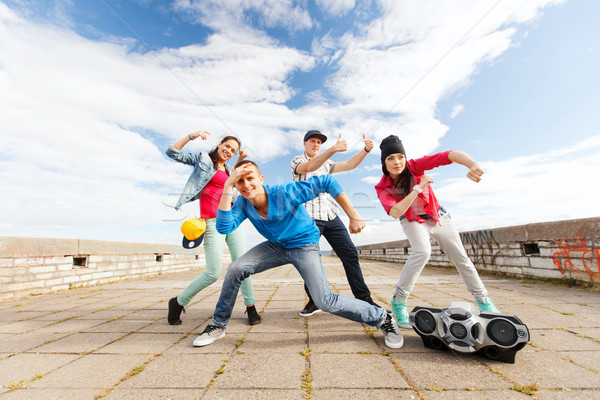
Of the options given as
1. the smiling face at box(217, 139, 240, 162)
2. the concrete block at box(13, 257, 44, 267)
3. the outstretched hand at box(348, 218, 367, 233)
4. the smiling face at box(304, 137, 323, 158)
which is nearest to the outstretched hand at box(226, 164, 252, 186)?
the outstretched hand at box(348, 218, 367, 233)

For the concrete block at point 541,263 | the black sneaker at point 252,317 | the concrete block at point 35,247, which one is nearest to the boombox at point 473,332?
the black sneaker at point 252,317

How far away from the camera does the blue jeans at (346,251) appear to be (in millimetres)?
3080

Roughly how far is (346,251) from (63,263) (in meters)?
6.09

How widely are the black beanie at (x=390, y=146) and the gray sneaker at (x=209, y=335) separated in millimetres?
2231

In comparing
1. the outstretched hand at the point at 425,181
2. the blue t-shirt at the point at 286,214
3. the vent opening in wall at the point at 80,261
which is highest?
the outstretched hand at the point at 425,181

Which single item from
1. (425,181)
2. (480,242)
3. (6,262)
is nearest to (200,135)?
(425,181)

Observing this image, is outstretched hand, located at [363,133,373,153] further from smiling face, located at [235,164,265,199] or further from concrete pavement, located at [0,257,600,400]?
concrete pavement, located at [0,257,600,400]

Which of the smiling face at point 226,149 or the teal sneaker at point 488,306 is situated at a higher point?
the smiling face at point 226,149

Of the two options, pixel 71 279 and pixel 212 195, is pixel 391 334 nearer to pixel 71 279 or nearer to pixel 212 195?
pixel 212 195

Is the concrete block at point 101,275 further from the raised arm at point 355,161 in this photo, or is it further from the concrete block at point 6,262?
the raised arm at point 355,161

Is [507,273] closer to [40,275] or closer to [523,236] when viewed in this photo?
[523,236]

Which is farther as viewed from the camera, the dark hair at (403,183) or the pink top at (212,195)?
the pink top at (212,195)

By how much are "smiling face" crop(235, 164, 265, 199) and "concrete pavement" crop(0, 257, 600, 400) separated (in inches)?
48.8

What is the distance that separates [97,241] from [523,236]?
378 inches
